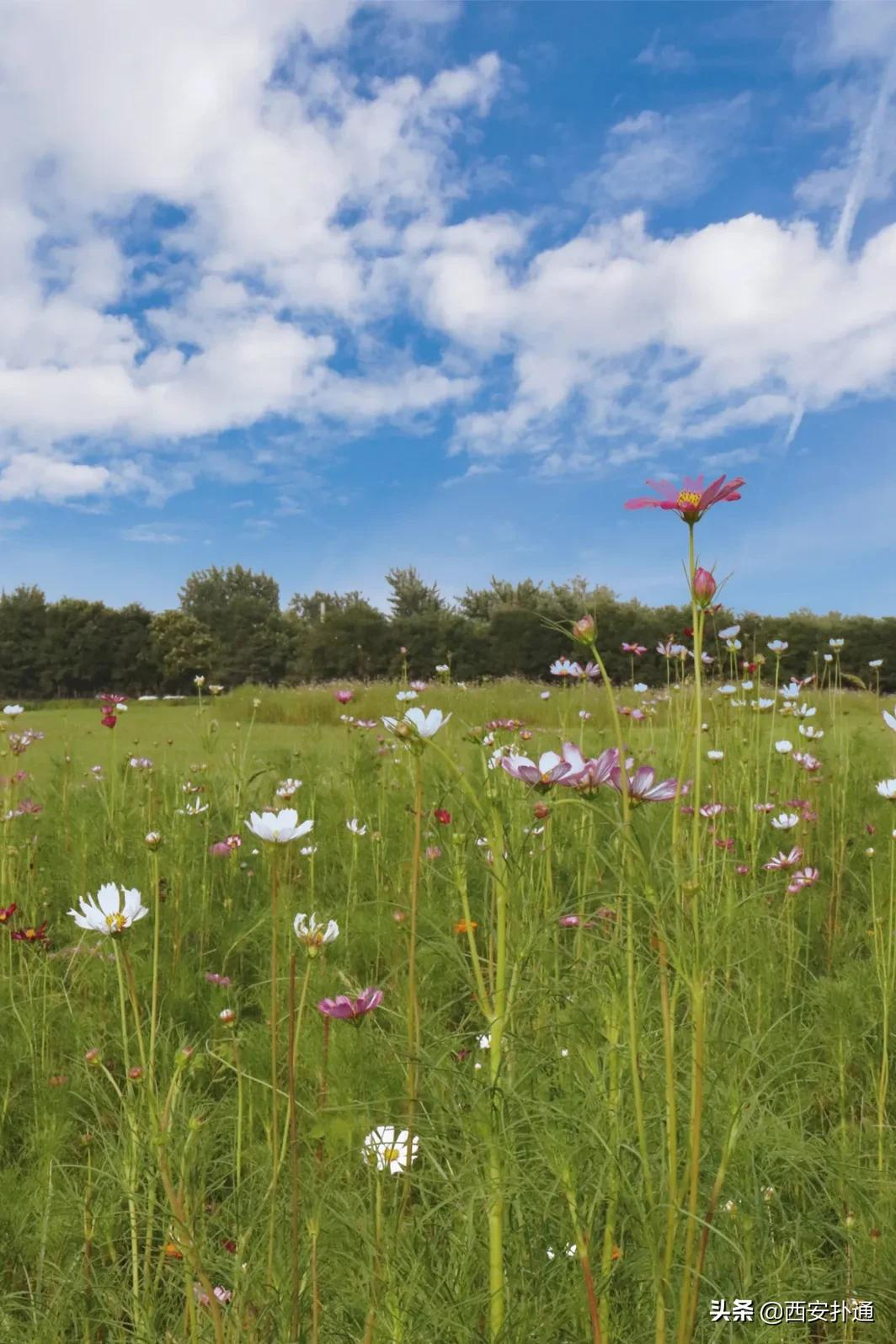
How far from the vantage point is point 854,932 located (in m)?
2.63

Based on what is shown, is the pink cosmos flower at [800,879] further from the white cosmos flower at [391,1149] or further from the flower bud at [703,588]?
the flower bud at [703,588]

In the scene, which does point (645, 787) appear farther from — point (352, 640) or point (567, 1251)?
point (352, 640)

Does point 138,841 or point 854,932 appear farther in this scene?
point 138,841

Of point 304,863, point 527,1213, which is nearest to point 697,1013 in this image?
point 527,1213

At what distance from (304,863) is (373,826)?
34cm

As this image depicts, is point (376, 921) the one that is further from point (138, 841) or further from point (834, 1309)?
point (834, 1309)

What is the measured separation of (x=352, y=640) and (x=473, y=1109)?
18373 millimetres

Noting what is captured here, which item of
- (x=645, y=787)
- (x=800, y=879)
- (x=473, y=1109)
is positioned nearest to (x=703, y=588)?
(x=645, y=787)

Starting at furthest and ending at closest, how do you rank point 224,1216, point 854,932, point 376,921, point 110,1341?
point 854,932, point 376,921, point 224,1216, point 110,1341

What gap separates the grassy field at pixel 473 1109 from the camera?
840 millimetres

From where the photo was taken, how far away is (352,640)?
19.1m

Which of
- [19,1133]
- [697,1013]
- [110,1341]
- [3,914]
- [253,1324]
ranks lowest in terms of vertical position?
[19,1133]

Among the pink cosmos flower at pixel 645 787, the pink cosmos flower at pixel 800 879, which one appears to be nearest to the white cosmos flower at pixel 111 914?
the pink cosmos flower at pixel 645 787

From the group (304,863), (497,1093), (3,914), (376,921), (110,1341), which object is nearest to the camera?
(497,1093)
